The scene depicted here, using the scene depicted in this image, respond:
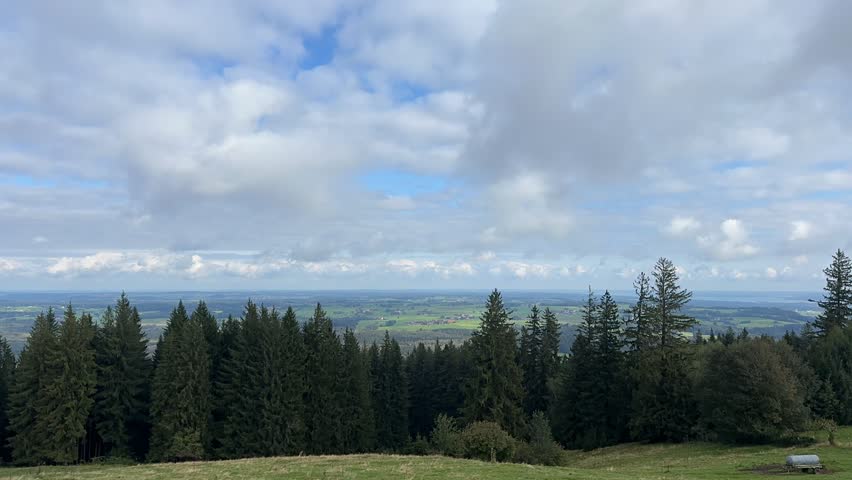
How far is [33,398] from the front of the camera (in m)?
47.8

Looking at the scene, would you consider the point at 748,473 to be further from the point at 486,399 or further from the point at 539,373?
the point at 539,373

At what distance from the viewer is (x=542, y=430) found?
128 ft

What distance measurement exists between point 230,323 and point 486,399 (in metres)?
33.2

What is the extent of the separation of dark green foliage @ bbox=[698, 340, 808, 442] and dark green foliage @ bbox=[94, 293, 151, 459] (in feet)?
171

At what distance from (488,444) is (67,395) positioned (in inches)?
1586

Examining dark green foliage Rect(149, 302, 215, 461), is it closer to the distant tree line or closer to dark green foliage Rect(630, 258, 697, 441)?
the distant tree line

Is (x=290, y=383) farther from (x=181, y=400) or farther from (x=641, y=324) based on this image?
(x=641, y=324)

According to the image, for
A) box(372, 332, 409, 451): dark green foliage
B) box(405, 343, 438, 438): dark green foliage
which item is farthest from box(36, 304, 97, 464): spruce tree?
box(405, 343, 438, 438): dark green foliage

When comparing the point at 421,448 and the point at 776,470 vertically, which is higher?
the point at 776,470

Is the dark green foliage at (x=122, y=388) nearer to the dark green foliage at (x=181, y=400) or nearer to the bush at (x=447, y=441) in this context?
the dark green foliage at (x=181, y=400)

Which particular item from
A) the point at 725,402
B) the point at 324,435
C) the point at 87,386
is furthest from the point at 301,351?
the point at 725,402

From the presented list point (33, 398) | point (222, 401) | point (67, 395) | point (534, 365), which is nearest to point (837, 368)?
point (534, 365)

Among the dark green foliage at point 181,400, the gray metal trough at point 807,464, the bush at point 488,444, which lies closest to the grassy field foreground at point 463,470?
the gray metal trough at point 807,464

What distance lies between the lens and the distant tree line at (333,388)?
1639 inches
